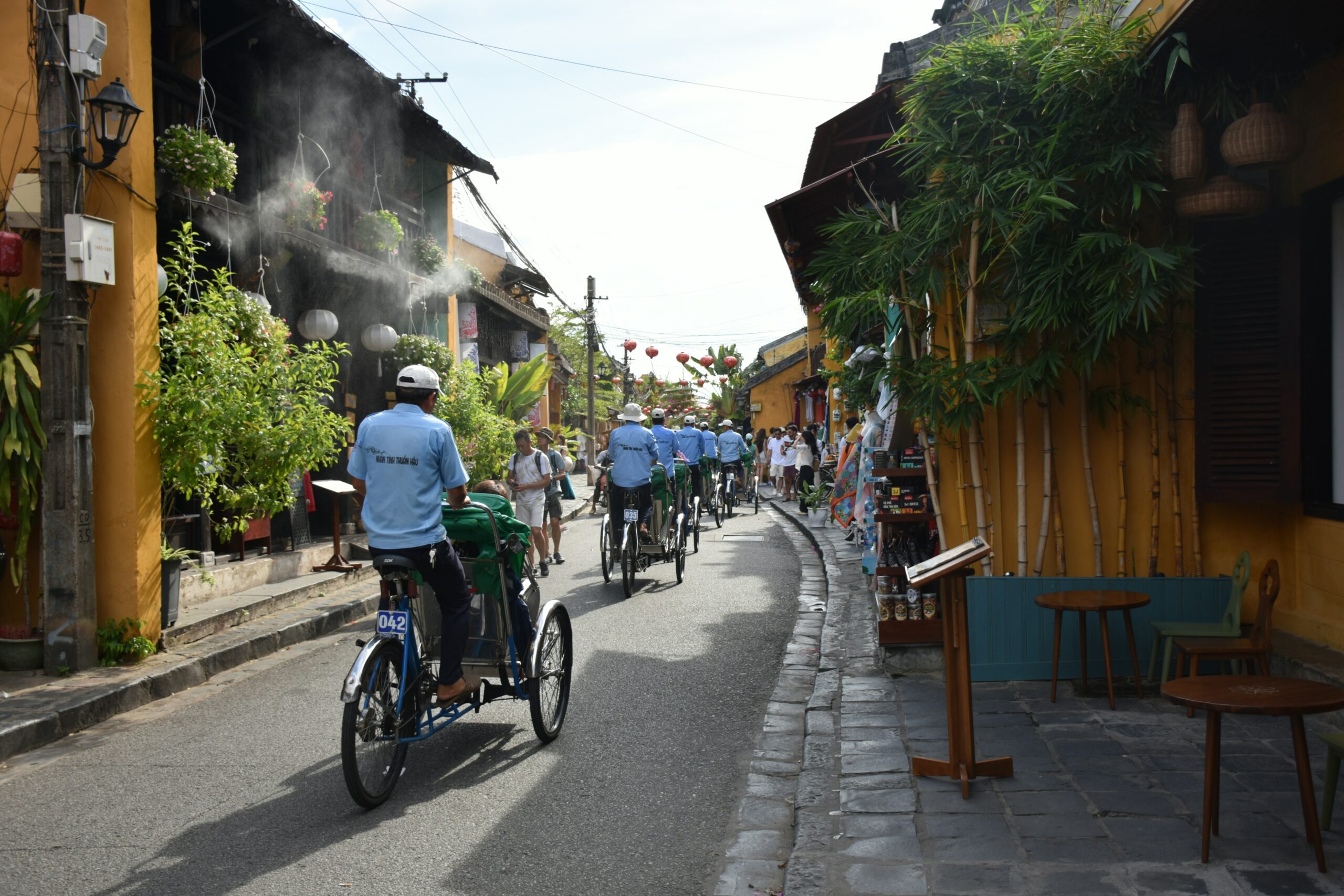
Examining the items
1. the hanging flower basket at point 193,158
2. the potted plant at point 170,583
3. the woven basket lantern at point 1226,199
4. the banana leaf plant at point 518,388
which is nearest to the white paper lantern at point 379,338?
the banana leaf plant at point 518,388

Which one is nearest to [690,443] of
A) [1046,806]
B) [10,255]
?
[10,255]

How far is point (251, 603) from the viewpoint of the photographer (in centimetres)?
952

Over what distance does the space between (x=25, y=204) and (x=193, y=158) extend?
8.64ft

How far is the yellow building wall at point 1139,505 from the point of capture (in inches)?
248

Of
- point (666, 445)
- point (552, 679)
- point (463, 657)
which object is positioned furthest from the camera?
point (666, 445)

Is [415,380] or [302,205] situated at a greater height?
[302,205]

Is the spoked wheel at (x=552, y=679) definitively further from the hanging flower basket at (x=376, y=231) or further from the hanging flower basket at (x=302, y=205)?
the hanging flower basket at (x=376, y=231)

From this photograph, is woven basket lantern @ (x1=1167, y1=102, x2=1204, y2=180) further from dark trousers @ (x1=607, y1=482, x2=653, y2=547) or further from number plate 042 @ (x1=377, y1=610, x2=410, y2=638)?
dark trousers @ (x1=607, y1=482, x2=653, y2=547)

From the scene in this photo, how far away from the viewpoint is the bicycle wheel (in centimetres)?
445

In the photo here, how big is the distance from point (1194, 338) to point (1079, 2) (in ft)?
7.08

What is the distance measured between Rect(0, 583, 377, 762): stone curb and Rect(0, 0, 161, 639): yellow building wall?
449mm

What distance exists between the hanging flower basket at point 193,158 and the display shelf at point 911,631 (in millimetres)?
7543

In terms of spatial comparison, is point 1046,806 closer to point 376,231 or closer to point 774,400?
point 376,231

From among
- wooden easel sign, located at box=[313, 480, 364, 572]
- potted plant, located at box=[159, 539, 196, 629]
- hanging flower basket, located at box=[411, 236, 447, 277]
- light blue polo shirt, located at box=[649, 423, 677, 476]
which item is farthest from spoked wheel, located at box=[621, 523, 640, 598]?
hanging flower basket, located at box=[411, 236, 447, 277]
